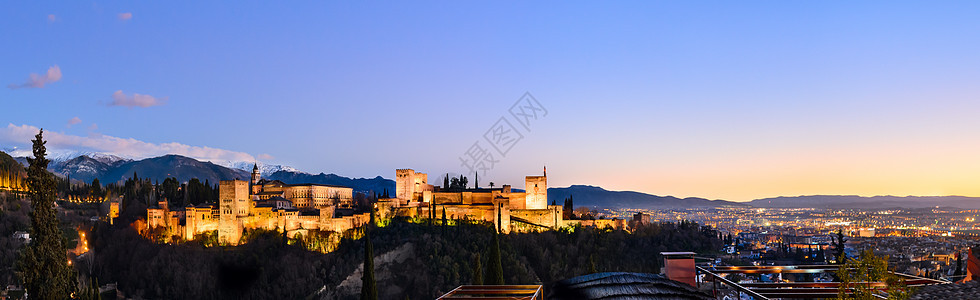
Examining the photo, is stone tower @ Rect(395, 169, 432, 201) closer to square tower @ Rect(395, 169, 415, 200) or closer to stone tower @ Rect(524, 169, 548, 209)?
square tower @ Rect(395, 169, 415, 200)

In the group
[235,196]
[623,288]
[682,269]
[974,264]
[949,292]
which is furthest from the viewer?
[235,196]

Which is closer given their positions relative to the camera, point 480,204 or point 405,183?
point 480,204

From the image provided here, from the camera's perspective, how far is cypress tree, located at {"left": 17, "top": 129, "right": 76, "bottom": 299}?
1656 centimetres

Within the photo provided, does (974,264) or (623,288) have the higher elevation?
(623,288)

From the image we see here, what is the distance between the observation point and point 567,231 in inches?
2233

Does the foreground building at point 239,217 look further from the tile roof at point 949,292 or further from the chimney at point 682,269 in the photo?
the tile roof at point 949,292

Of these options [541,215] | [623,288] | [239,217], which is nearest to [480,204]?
[541,215]

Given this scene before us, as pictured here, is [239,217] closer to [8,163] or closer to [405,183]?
[405,183]

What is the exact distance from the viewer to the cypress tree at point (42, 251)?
54.3 feet

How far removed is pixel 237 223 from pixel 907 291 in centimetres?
5046

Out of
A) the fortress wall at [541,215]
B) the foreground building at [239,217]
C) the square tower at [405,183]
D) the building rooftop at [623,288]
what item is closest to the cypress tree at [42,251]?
the building rooftop at [623,288]

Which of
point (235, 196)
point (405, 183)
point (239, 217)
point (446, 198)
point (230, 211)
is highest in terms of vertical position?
point (405, 183)

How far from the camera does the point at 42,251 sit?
54.6 feet

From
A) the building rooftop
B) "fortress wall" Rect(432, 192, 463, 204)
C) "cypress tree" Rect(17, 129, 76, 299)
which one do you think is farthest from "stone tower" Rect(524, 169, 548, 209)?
the building rooftop
